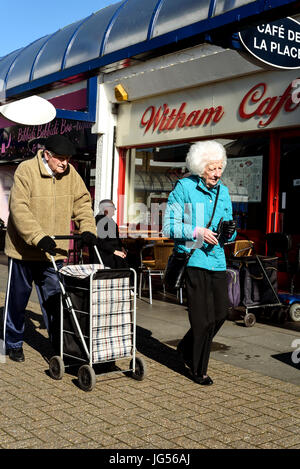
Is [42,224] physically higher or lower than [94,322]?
higher

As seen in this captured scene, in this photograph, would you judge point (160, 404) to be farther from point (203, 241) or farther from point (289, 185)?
point (289, 185)

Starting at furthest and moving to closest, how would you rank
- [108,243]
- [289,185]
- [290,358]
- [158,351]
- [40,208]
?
1. [289,185]
2. [108,243]
3. [158,351]
4. [290,358]
5. [40,208]

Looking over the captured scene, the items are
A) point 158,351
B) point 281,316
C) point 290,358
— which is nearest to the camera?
point 290,358

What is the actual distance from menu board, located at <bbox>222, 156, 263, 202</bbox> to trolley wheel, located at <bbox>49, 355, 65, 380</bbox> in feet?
18.5

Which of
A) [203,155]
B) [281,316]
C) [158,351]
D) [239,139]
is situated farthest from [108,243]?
[203,155]

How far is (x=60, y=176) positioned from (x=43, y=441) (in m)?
2.62

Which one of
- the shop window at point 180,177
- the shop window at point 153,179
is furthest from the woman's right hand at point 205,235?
the shop window at point 153,179

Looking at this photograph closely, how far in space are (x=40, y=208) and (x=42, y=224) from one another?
146 mm

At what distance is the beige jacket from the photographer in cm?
520

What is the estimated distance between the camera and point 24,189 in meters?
5.32

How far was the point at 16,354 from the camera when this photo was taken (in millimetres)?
5559

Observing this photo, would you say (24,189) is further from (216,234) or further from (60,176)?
(216,234)

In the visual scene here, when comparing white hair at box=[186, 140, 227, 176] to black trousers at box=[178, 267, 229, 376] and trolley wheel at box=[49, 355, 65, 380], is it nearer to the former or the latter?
black trousers at box=[178, 267, 229, 376]

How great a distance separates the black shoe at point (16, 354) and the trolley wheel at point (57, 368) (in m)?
0.60
